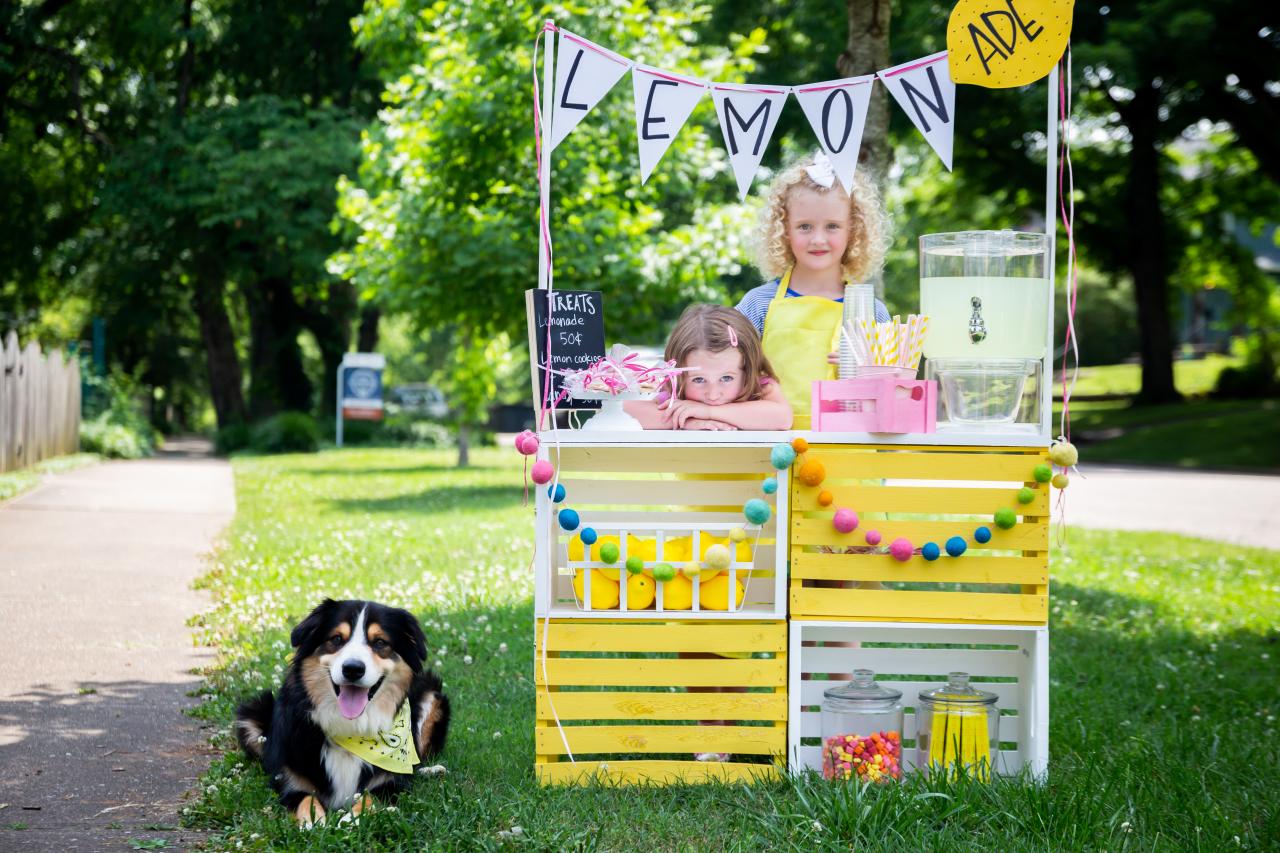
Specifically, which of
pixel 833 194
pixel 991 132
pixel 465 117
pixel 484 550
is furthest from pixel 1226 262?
pixel 833 194

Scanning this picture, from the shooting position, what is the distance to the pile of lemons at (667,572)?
4.15 m

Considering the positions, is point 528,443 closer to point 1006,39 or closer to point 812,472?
point 812,472

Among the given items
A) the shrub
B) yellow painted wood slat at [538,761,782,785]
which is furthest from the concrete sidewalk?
the shrub

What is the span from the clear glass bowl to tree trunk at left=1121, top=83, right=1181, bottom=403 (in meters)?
27.3

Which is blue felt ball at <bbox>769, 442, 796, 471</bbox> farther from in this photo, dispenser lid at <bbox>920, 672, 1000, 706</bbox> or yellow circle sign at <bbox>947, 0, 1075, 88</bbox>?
yellow circle sign at <bbox>947, 0, 1075, 88</bbox>

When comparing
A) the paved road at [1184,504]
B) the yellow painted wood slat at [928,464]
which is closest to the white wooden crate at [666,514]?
the yellow painted wood slat at [928,464]

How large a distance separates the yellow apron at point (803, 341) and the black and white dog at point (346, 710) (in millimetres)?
1677

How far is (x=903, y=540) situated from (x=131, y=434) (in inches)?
835

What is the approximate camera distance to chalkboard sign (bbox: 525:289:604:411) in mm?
4211

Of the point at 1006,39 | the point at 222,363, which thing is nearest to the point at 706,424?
the point at 1006,39

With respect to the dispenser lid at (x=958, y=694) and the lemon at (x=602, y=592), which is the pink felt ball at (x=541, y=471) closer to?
the lemon at (x=602, y=592)

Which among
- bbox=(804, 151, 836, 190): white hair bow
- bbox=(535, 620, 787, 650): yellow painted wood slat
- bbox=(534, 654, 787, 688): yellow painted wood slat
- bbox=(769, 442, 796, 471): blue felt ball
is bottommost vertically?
bbox=(534, 654, 787, 688): yellow painted wood slat

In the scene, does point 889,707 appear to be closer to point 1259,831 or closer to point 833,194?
point 1259,831

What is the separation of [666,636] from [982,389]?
142 centimetres
